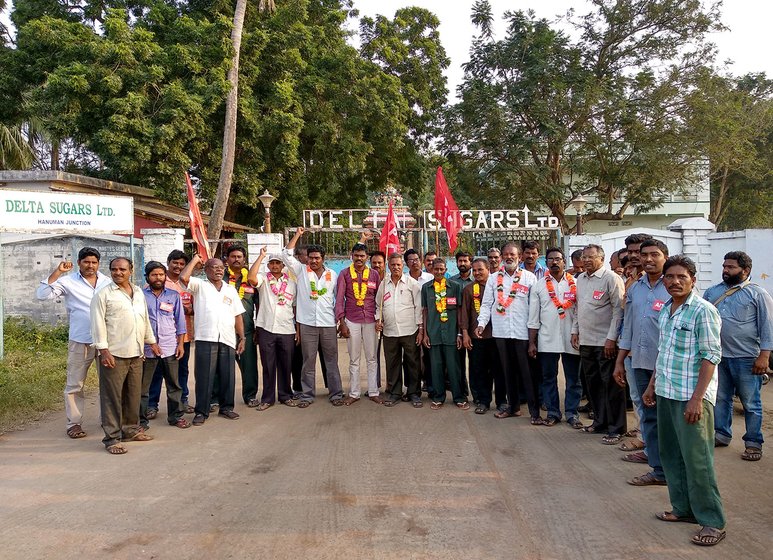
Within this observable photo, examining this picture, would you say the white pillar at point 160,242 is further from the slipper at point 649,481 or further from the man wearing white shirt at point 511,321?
the slipper at point 649,481

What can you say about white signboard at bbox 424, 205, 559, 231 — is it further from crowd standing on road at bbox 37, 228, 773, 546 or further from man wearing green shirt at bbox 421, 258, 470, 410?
man wearing green shirt at bbox 421, 258, 470, 410

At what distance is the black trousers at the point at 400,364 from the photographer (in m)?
7.04

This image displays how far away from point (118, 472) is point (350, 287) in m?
3.33

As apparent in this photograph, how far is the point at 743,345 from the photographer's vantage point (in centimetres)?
518

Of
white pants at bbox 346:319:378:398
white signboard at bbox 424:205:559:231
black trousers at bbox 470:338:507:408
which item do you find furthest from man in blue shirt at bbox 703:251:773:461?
white signboard at bbox 424:205:559:231

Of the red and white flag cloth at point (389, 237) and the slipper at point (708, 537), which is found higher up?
the red and white flag cloth at point (389, 237)

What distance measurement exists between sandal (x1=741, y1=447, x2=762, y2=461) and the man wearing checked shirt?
1585 millimetres

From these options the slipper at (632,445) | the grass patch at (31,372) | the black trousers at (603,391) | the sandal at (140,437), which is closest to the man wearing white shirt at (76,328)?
the sandal at (140,437)

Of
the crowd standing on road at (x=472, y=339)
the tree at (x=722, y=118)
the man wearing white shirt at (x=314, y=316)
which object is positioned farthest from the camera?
the tree at (x=722, y=118)

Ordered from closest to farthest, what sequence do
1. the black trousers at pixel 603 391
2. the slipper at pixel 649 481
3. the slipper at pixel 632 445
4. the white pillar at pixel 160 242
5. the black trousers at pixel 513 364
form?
the slipper at pixel 649 481 → the slipper at pixel 632 445 → the black trousers at pixel 603 391 → the black trousers at pixel 513 364 → the white pillar at pixel 160 242

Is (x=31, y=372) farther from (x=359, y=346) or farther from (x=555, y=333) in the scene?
(x=555, y=333)

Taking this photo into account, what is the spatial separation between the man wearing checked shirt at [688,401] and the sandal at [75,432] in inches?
→ 206

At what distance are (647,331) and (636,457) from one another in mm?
1122

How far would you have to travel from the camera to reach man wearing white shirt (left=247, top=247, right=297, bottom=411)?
688 cm
